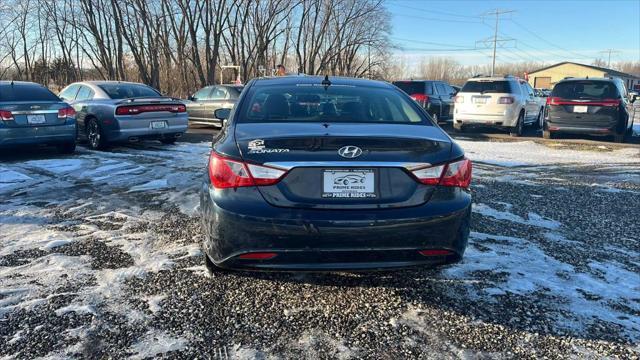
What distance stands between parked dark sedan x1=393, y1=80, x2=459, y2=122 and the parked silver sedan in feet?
26.2

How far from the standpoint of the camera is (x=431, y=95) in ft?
55.2

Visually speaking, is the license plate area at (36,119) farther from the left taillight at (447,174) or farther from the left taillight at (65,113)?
the left taillight at (447,174)

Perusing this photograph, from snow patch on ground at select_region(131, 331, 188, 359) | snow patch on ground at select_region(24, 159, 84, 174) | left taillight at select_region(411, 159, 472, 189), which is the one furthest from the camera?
snow patch on ground at select_region(24, 159, 84, 174)

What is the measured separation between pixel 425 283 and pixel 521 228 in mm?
1824

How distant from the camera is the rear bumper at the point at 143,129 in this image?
9750mm

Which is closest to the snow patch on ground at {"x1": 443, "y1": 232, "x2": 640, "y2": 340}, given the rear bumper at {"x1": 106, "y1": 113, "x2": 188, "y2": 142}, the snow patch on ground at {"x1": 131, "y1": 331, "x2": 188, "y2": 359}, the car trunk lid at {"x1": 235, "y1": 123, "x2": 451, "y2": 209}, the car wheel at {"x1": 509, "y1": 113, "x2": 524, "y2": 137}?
the car trunk lid at {"x1": 235, "y1": 123, "x2": 451, "y2": 209}

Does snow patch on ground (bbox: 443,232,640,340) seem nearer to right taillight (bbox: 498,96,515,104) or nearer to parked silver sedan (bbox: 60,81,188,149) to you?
parked silver sedan (bbox: 60,81,188,149)

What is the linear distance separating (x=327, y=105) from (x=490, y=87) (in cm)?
1133

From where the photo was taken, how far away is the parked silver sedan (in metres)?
9.80

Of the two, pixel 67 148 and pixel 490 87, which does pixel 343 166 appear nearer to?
pixel 67 148

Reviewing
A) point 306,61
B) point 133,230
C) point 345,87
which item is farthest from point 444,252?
point 306,61

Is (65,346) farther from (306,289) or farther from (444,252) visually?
(444,252)

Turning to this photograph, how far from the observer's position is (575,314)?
317cm

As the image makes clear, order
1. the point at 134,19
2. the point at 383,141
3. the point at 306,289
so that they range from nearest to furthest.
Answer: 1. the point at 383,141
2. the point at 306,289
3. the point at 134,19
